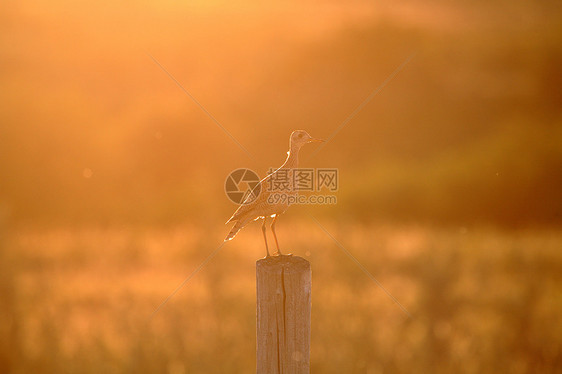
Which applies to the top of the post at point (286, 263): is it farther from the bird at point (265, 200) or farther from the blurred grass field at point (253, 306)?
the blurred grass field at point (253, 306)

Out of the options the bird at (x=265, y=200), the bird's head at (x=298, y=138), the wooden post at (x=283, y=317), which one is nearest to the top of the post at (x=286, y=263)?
the wooden post at (x=283, y=317)

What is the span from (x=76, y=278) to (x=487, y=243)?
8.08 m

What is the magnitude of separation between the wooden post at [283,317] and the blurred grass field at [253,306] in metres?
3.37

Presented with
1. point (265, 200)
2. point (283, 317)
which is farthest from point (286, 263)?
point (265, 200)

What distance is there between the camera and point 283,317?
11.0ft

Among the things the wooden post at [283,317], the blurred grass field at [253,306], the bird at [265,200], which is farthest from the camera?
the blurred grass field at [253,306]

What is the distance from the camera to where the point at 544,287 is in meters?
8.41

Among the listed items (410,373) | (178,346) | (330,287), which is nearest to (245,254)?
(330,287)

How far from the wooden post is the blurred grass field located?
3.37 m

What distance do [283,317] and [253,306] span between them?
168 inches

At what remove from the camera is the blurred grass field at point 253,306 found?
265 inches

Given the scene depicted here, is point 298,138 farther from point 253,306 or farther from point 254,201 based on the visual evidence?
point 253,306

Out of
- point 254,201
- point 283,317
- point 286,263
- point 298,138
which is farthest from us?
point 298,138

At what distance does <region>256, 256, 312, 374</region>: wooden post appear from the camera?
335cm
